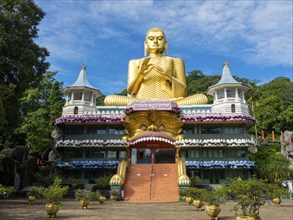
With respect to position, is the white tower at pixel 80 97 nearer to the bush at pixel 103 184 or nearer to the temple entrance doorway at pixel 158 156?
the temple entrance doorway at pixel 158 156

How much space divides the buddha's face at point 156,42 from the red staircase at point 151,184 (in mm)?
13818

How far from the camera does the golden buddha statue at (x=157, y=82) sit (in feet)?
102

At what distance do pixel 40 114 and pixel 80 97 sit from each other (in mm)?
5210

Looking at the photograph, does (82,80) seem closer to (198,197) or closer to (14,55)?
(14,55)

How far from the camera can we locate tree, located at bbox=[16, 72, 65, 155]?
29.2m

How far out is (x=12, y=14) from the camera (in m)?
20.2

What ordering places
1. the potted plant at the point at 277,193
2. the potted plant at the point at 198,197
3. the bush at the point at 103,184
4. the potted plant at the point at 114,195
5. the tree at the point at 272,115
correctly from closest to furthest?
the potted plant at the point at 277,193 → the potted plant at the point at 198,197 → the potted plant at the point at 114,195 → the bush at the point at 103,184 → the tree at the point at 272,115

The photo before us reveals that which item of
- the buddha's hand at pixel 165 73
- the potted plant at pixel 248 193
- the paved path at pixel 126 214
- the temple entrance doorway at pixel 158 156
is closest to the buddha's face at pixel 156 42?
the buddha's hand at pixel 165 73

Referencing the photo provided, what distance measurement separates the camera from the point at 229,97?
29.2m

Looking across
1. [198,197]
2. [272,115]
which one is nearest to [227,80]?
[198,197]

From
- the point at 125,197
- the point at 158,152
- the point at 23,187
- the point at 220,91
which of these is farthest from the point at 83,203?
the point at 220,91

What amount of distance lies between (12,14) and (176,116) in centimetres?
1578

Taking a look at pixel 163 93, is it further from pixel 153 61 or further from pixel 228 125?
pixel 228 125

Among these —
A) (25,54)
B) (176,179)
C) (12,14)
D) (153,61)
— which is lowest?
(176,179)
